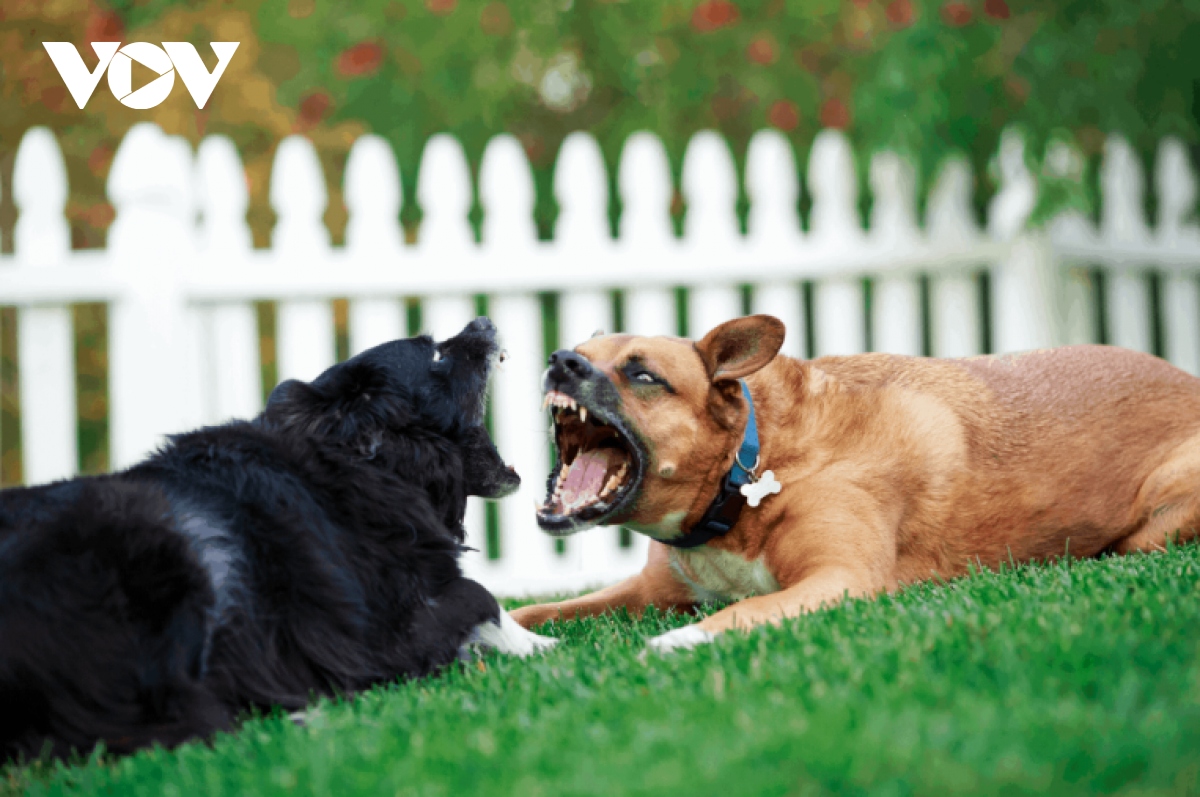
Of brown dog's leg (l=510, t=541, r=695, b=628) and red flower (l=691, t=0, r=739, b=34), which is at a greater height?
red flower (l=691, t=0, r=739, b=34)

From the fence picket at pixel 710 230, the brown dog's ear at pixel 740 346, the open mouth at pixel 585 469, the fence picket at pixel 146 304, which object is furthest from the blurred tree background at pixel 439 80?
the open mouth at pixel 585 469

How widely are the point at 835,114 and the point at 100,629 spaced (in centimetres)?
593

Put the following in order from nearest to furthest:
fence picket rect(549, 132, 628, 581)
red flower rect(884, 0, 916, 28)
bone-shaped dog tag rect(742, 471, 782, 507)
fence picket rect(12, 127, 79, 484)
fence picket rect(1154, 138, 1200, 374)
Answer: bone-shaped dog tag rect(742, 471, 782, 507), fence picket rect(12, 127, 79, 484), fence picket rect(549, 132, 628, 581), red flower rect(884, 0, 916, 28), fence picket rect(1154, 138, 1200, 374)

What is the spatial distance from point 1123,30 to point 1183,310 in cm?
192

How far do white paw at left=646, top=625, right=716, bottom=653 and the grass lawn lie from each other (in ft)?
0.32

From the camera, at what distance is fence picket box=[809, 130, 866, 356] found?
18.0 ft

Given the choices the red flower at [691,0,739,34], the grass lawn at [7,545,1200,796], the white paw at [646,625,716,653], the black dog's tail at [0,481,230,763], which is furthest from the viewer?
the red flower at [691,0,739,34]

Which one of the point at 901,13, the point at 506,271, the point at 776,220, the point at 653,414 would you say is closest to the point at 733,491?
the point at 653,414

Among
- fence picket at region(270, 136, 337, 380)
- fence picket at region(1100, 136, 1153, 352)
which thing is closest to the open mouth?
fence picket at region(270, 136, 337, 380)

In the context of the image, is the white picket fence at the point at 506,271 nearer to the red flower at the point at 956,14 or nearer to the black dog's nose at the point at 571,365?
the red flower at the point at 956,14

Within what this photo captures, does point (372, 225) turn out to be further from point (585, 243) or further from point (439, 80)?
point (439, 80)

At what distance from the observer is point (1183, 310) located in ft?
20.9

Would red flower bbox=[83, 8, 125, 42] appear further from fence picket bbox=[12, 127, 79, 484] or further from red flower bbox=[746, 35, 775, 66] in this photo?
red flower bbox=[746, 35, 775, 66]

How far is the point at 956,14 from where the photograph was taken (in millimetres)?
5391
